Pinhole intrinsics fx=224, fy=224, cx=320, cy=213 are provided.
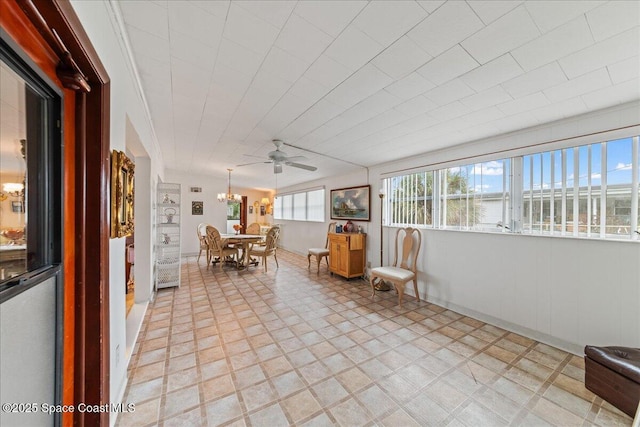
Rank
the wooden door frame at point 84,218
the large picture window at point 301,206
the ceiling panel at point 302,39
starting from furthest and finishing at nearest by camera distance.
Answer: the large picture window at point 301,206 → the ceiling panel at point 302,39 → the wooden door frame at point 84,218

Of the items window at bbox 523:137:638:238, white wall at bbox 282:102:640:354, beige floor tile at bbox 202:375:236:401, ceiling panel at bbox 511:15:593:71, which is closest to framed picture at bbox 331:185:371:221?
white wall at bbox 282:102:640:354

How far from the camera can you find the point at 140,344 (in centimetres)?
227

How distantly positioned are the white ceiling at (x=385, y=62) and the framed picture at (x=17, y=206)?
3.98 ft

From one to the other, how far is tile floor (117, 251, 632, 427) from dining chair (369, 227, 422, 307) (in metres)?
0.40

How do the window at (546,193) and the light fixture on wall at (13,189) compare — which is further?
the window at (546,193)

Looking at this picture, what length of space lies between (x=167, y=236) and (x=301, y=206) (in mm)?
4146

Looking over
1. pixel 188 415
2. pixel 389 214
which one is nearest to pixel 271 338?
pixel 188 415

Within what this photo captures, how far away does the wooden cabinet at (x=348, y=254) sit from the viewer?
4.57 meters

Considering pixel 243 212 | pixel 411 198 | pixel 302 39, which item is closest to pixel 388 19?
pixel 302 39

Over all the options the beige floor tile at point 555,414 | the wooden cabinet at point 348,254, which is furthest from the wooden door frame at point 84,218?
the wooden cabinet at point 348,254

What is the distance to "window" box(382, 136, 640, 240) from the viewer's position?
2.09 metres

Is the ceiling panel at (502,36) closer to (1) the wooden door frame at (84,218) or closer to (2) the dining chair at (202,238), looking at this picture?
(1) the wooden door frame at (84,218)

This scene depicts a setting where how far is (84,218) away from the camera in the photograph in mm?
1046

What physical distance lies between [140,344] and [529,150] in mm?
4709
